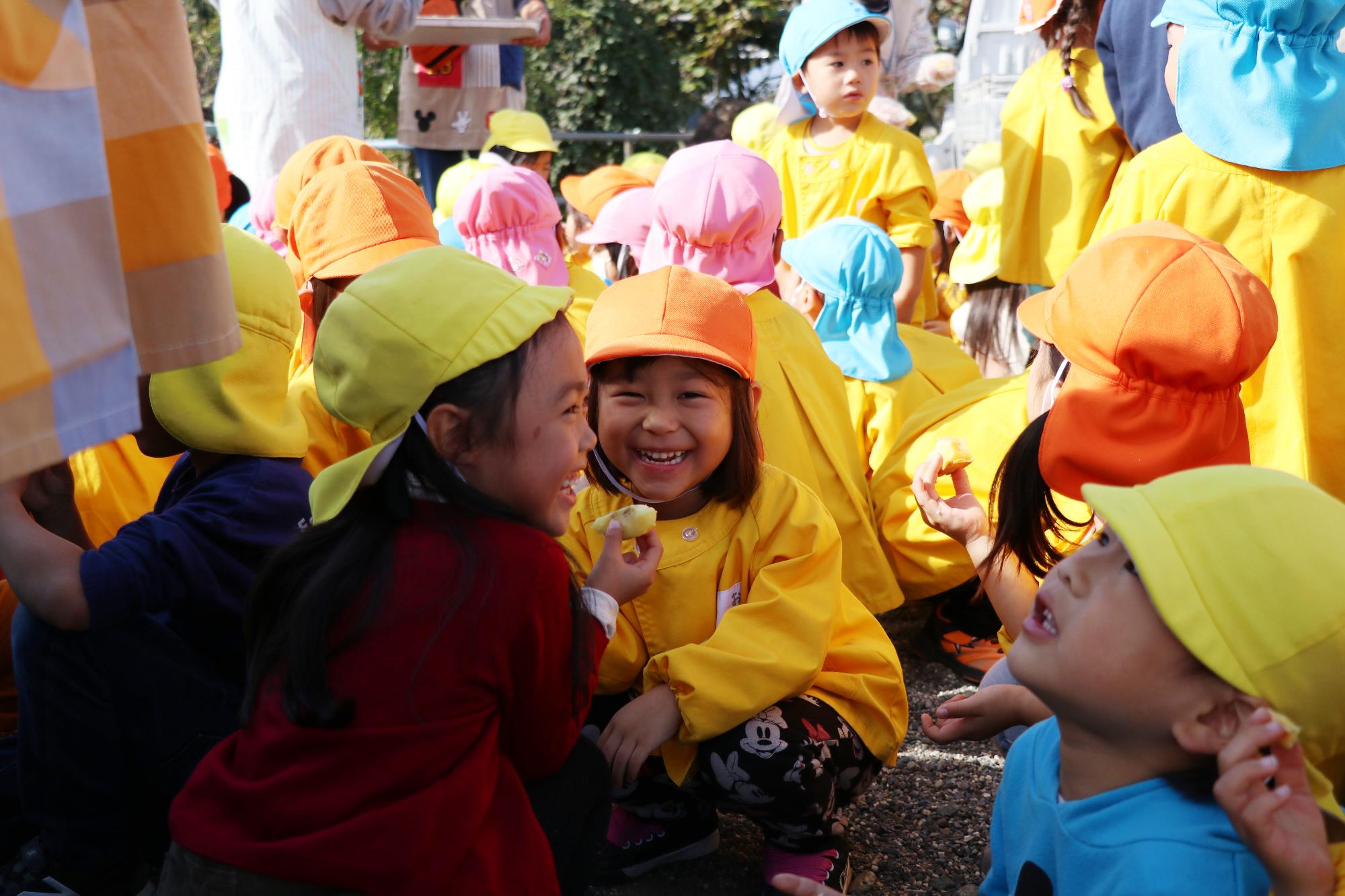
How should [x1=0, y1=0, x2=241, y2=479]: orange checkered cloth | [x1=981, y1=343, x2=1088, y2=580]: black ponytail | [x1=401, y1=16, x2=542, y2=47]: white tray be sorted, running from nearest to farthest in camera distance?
[x1=0, y1=0, x2=241, y2=479]: orange checkered cloth
[x1=981, y1=343, x2=1088, y2=580]: black ponytail
[x1=401, y1=16, x2=542, y2=47]: white tray

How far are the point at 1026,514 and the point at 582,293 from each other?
8.72 feet

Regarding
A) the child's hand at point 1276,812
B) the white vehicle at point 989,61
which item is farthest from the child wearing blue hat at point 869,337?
the white vehicle at point 989,61

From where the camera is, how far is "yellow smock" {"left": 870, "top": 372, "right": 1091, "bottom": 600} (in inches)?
113

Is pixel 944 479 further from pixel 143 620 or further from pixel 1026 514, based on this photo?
pixel 143 620

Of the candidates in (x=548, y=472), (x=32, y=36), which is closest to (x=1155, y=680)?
(x=548, y=472)

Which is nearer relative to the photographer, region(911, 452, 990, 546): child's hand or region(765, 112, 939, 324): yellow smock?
region(911, 452, 990, 546): child's hand

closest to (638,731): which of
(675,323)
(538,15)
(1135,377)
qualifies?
(675,323)

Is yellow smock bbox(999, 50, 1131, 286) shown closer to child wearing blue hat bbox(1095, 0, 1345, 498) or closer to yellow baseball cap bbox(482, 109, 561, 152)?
child wearing blue hat bbox(1095, 0, 1345, 498)

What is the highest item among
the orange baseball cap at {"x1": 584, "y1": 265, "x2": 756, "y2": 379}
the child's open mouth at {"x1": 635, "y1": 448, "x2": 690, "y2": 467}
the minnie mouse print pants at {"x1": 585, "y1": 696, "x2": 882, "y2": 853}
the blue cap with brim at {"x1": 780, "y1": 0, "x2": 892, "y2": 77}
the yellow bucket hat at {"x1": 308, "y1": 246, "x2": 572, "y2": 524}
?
the blue cap with brim at {"x1": 780, "y1": 0, "x2": 892, "y2": 77}

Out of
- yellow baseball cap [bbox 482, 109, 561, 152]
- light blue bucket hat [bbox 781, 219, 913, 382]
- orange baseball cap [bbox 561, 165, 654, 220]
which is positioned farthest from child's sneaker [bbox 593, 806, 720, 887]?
yellow baseball cap [bbox 482, 109, 561, 152]

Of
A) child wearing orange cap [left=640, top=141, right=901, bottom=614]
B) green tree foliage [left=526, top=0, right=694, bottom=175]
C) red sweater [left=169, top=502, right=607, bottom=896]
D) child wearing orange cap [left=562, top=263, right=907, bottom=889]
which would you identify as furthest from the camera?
green tree foliage [left=526, top=0, right=694, bottom=175]

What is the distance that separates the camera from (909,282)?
4828mm

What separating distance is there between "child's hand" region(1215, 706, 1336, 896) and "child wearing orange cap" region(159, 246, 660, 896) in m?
0.83

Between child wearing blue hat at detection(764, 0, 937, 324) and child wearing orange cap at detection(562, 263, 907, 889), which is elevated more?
child wearing blue hat at detection(764, 0, 937, 324)
